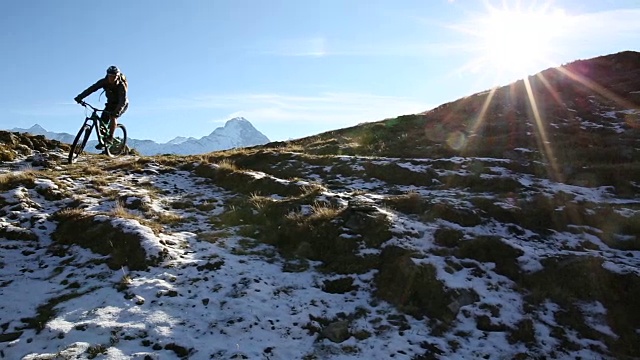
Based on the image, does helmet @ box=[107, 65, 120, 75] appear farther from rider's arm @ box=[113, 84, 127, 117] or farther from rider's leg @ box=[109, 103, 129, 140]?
rider's leg @ box=[109, 103, 129, 140]

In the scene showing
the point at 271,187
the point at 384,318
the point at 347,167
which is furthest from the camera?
the point at 347,167

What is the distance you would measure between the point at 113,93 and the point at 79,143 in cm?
279

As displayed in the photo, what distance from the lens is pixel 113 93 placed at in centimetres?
1959

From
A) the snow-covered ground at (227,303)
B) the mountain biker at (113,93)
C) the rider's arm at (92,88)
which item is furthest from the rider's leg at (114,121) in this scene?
the snow-covered ground at (227,303)

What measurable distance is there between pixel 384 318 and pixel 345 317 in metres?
0.78

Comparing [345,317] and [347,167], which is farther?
[347,167]

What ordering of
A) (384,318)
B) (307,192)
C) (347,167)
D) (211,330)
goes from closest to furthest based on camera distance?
(211,330), (384,318), (307,192), (347,167)

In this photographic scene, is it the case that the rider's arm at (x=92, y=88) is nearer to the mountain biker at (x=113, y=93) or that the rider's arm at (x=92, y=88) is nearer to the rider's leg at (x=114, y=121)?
the mountain biker at (x=113, y=93)

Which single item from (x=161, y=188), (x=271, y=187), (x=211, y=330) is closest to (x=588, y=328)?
(x=211, y=330)

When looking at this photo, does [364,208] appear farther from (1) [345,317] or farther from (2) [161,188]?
(2) [161,188]

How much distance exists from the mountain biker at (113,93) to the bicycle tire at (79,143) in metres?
0.89

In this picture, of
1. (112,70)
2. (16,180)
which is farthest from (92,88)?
(16,180)

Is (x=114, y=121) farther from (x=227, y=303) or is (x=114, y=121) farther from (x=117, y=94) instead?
(x=227, y=303)

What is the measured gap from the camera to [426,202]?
13.3m
